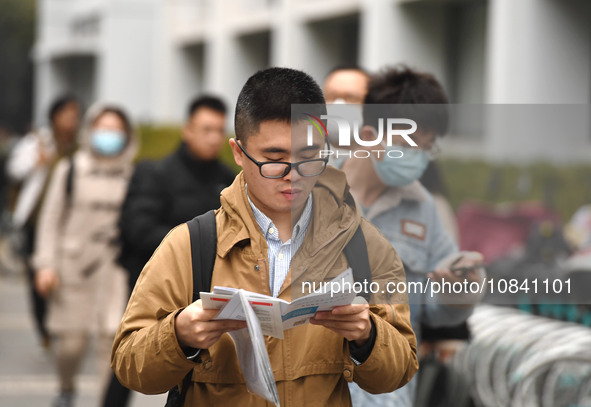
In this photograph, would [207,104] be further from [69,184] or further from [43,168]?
[43,168]

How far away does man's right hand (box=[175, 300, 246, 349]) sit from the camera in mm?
2305

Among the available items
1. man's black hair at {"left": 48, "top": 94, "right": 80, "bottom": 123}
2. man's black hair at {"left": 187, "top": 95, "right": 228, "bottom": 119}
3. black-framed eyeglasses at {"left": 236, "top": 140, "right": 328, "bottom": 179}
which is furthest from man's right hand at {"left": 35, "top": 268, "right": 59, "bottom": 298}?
black-framed eyeglasses at {"left": 236, "top": 140, "right": 328, "bottom": 179}

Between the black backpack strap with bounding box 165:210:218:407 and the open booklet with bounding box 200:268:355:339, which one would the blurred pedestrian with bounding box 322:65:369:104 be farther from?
the open booklet with bounding box 200:268:355:339

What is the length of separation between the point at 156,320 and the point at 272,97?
0.64 m

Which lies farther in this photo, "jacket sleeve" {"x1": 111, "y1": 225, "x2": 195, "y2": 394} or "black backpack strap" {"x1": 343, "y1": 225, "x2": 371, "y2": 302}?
"black backpack strap" {"x1": 343, "y1": 225, "x2": 371, "y2": 302}

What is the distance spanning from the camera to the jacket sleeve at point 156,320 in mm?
2395

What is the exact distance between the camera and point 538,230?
378 cm

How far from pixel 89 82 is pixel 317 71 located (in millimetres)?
A: 24416

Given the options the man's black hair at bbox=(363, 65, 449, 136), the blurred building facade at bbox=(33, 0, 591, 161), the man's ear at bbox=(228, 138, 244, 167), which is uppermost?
the blurred building facade at bbox=(33, 0, 591, 161)

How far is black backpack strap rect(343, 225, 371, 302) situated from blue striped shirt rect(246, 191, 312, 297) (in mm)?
128

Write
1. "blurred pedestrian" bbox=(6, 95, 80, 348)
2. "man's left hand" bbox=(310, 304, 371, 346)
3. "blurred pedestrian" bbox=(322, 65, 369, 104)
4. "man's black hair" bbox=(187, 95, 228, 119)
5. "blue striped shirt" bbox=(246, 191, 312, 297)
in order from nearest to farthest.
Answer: "man's left hand" bbox=(310, 304, 371, 346), "blue striped shirt" bbox=(246, 191, 312, 297), "blurred pedestrian" bbox=(322, 65, 369, 104), "man's black hair" bbox=(187, 95, 228, 119), "blurred pedestrian" bbox=(6, 95, 80, 348)

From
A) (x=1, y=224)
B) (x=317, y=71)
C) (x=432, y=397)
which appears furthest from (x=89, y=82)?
(x=432, y=397)

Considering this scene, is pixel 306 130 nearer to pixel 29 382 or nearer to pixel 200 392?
pixel 200 392

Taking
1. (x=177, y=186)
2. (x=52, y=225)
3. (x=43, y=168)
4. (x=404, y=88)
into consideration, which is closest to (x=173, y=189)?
(x=177, y=186)
